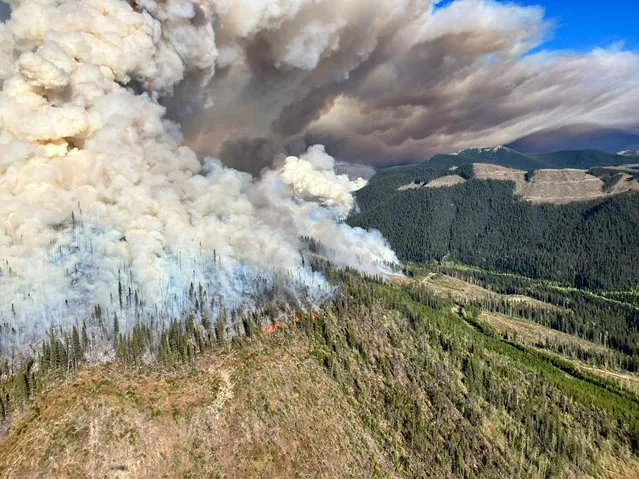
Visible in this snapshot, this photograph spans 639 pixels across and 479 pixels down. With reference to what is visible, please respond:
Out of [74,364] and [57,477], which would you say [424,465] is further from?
[74,364]

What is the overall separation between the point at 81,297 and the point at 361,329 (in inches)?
4679

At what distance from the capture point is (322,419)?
141000mm

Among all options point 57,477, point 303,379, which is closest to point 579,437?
point 303,379

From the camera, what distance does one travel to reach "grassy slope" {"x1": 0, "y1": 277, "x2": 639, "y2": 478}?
112375 mm

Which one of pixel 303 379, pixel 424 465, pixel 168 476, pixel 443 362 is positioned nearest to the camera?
pixel 168 476

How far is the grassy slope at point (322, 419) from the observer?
112m

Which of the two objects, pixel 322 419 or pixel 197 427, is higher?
pixel 197 427

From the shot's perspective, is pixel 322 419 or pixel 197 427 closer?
pixel 197 427

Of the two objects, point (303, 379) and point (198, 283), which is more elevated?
point (198, 283)

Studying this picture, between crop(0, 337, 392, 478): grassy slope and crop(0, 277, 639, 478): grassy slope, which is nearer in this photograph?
crop(0, 337, 392, 478): grassy slope

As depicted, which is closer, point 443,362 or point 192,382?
point 192,382

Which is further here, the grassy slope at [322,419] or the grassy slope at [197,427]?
the grassy slope at [322,419]

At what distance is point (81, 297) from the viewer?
164 metres

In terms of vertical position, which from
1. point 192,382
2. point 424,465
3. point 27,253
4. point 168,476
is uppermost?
point 27,253
